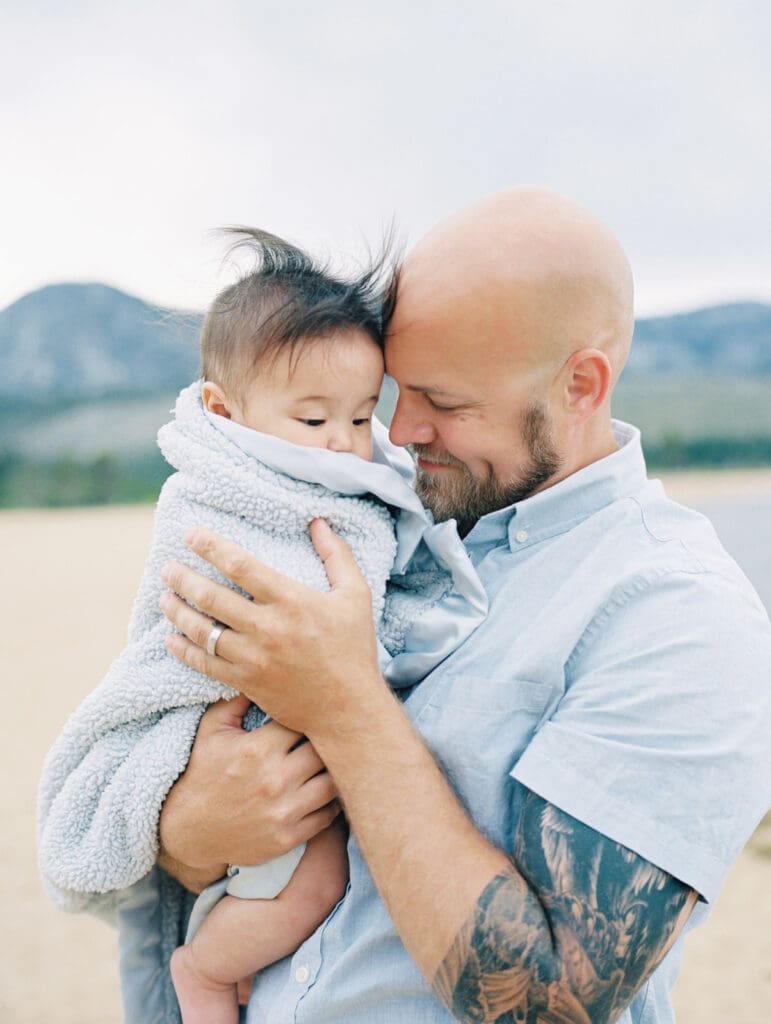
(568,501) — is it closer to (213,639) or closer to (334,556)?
(334,556)

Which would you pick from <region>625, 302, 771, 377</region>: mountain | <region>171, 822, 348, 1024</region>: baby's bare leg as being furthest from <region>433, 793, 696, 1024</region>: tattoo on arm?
<region>625, 302, 771, 377</region>: mountain

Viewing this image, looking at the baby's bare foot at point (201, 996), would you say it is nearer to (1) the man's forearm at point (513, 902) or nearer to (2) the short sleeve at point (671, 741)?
(1) the man's forearm at point (513, 902)

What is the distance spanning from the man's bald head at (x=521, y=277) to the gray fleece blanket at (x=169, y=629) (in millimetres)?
341

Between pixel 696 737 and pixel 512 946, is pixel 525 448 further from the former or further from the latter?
pixel 512 946

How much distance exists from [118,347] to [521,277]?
138 ft

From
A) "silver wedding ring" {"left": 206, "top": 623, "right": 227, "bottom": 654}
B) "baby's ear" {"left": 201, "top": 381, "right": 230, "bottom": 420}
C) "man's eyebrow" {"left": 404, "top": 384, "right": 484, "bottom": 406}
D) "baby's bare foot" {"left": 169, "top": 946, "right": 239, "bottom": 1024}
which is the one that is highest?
"man's eyebrow" {"left": 404, "top": 384, "right": 484, "bottom": 406}

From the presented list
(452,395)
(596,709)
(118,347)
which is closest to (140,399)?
(118,347)

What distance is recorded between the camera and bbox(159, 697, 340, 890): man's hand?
1.60 meters

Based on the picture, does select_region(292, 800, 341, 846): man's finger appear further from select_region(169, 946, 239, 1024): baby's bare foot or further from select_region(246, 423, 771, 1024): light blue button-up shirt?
select_region(169, 946, 239, 1024): baby's bare foot

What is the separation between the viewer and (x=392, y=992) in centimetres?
154

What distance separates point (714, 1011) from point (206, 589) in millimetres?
4652

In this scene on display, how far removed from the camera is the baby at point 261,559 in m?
1.67

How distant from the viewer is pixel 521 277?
1838 millimetres

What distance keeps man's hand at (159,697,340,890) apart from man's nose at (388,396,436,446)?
61 centimetres
